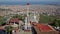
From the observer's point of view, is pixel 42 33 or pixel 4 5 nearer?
pixel 42 33

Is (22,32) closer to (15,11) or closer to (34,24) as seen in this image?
(34,24)

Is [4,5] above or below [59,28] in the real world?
above

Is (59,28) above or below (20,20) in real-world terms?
below

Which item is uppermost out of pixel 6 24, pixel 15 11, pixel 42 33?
pixel 15 11

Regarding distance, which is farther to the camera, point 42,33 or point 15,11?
point 15,11

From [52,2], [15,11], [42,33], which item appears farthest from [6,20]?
[52,2]

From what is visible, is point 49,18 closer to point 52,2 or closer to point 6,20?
point 52,2

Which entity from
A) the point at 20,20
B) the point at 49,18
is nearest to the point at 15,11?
the point at 20,20

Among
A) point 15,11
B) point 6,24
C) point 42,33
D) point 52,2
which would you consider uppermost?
point 52,2
